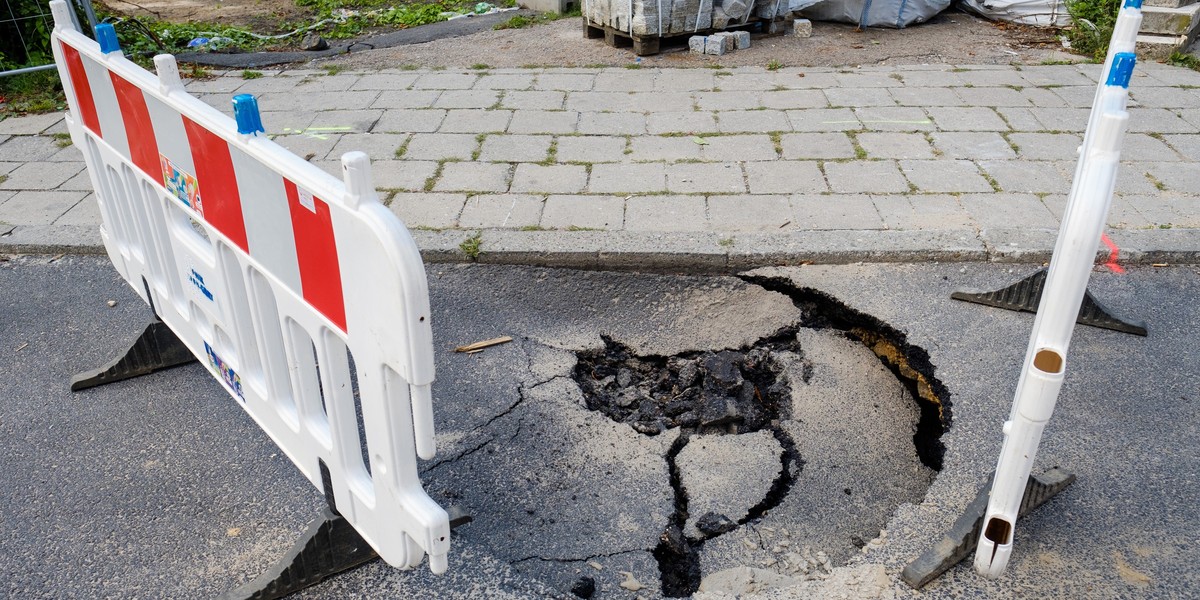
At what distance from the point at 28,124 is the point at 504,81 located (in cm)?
370

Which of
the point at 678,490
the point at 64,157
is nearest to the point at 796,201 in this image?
the point at 678,490

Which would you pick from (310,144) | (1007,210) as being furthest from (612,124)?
(1007,210)

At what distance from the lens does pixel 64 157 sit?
5.91 meters

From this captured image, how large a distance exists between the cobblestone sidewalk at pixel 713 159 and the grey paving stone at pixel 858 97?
0.10ft

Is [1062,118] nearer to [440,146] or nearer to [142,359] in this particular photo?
[440,146]

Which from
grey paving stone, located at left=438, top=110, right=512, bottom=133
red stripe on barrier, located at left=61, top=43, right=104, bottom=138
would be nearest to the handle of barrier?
red stripe on barrier, located at left=61, top=43, right=104, bottom=138

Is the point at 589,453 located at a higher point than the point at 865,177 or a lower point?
lower

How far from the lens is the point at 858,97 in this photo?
670cm

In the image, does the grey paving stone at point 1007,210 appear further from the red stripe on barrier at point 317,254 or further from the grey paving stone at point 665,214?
the red stripe on barrier at point 317,254

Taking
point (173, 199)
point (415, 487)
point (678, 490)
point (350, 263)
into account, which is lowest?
point (678, 490)

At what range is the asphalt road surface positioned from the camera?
2.64 meters

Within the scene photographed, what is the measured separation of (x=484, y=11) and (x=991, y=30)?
562 cm

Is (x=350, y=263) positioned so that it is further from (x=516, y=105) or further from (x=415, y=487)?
(x=516, y=105)

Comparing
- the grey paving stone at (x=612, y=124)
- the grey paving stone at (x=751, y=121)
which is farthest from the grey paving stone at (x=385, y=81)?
the grey paving stone at (x=751, y=121)
